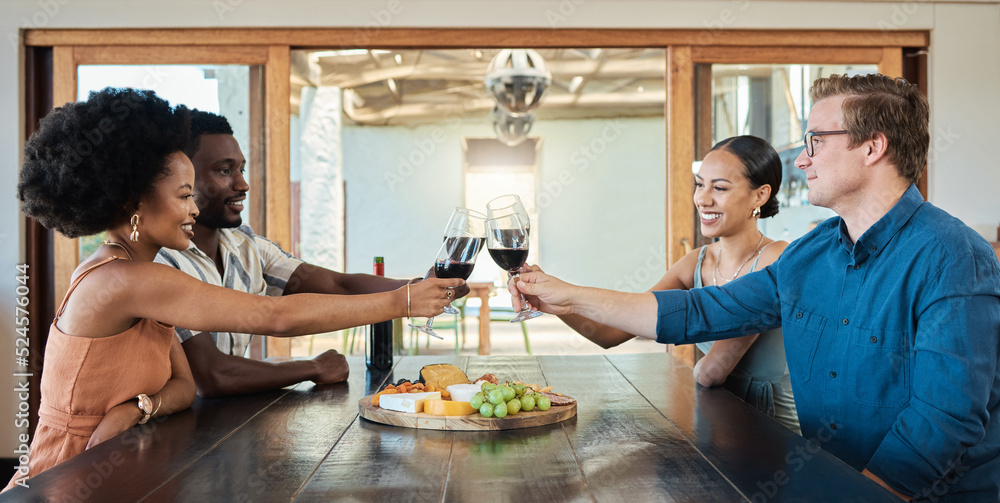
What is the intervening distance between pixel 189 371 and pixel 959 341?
1638 mm

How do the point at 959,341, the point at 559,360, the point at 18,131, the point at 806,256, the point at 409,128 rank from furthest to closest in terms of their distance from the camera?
the point at 409,128 < the point at 18,131 < the point at 559,360 < the point at 806,256 < the point at 959,341

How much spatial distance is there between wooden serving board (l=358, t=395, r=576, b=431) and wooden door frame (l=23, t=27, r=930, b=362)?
7.98 ft

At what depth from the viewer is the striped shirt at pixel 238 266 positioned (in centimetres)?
204

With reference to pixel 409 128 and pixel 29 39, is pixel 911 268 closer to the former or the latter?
pixel 29 39

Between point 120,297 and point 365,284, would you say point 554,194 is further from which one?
point 120,297

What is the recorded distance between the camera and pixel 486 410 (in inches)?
57.9

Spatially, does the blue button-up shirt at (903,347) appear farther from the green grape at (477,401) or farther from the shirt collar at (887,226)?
the green grape at (477,401)

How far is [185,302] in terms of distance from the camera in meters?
1.52

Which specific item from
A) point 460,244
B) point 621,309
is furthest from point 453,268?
point 621,309

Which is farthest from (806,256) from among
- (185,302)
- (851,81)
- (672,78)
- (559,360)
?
(672,78)

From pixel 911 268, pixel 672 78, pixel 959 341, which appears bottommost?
pixel 959 341

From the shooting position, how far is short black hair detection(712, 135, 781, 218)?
7.63ft

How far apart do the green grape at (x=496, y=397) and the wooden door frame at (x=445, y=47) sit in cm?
254

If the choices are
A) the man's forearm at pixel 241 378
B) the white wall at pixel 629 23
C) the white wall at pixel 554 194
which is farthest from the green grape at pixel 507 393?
the white wall at pixel 554 194
